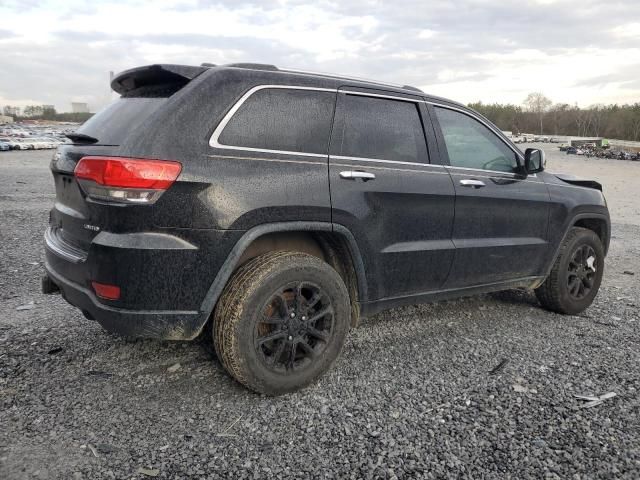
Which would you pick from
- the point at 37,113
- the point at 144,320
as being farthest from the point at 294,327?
the point at 37,113

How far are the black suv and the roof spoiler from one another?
0.01m

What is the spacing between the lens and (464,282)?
3.89 metres

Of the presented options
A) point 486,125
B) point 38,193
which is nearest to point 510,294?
point 486,125

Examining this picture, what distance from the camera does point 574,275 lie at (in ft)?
15.6

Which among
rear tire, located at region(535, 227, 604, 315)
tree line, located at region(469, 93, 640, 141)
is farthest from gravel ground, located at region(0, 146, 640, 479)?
tree line, located at region(469, 93, 640, 141)

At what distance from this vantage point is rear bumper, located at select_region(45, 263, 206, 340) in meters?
2.66

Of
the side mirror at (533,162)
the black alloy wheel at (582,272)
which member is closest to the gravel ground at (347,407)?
the black alloy wheel at (582,272)

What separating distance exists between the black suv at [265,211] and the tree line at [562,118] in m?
145

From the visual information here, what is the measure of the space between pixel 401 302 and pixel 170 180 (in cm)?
178

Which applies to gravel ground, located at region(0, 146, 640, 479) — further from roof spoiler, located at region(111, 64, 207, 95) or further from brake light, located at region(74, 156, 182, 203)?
roof spoiler, located at region(111, 64, 207, 95)

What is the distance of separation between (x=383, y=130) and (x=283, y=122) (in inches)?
30.5

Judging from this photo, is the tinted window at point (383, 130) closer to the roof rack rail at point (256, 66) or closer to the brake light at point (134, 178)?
the roof rack rail at point (256, 66)

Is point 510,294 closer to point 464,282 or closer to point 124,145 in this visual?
point 464,282

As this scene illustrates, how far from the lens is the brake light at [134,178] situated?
2535 millimetres
